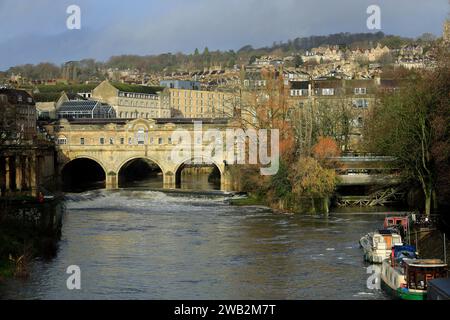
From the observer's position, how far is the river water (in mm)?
36312

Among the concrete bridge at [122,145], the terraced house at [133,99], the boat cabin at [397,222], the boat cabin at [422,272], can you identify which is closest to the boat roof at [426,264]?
the boat cabin at [422,272]

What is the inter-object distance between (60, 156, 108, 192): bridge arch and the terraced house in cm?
1973

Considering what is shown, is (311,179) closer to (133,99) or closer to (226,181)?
(226,181)

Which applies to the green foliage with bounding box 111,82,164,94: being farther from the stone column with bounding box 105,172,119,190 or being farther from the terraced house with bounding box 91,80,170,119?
the stone column with bounding box 105,172,119,190

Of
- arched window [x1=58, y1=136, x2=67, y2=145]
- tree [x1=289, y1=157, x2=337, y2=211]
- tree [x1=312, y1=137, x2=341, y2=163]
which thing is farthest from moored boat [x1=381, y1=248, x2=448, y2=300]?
arched window [x1=58, y1=136, x2=67, y2=145]

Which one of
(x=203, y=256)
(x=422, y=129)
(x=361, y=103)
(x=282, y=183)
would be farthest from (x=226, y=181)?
(x=203, y=256)

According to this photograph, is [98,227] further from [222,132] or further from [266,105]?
[222,132]

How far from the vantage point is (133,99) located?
443 feet

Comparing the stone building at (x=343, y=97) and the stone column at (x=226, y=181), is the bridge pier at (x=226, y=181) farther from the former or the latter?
the stone building at (x=343, y=97)

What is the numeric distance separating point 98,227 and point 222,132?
32.8 metres
